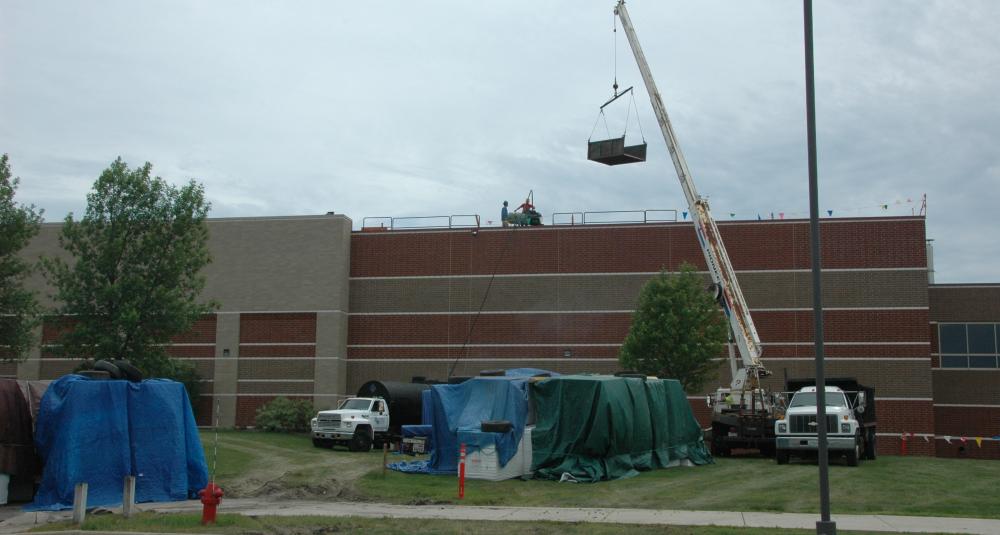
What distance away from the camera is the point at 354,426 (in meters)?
34.3

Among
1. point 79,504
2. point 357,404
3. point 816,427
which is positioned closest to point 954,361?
point 816,427

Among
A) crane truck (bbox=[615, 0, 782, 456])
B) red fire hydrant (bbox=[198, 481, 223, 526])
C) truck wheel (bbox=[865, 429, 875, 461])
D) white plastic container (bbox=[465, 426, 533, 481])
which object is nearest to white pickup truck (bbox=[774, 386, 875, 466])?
truck wheel (bbox=[865, 429, 875, 461])

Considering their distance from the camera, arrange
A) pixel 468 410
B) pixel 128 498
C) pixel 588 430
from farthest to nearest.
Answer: pixel 468 410
pixel 588 430
pixel 128 498

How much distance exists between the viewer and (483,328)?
49938mm

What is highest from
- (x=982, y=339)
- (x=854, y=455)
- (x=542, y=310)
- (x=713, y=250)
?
(x=713, y=250)

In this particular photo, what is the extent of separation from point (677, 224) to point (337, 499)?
108 ft

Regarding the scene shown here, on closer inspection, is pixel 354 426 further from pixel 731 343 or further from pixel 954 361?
pixel 954 361

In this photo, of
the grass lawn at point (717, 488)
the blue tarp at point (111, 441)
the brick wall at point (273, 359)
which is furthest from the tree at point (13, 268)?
the brick wall at point (273, 359)

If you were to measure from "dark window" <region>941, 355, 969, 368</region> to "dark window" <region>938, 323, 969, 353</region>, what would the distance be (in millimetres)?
313

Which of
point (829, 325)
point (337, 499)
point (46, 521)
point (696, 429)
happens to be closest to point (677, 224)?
point (829, 325)

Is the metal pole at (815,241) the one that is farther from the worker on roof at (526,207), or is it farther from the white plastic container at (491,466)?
the worker on roof at (526,207)

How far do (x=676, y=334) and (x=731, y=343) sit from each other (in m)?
4.88

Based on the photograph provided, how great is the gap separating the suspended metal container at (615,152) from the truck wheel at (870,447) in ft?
39.1

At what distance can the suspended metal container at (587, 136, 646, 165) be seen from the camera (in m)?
31.7
